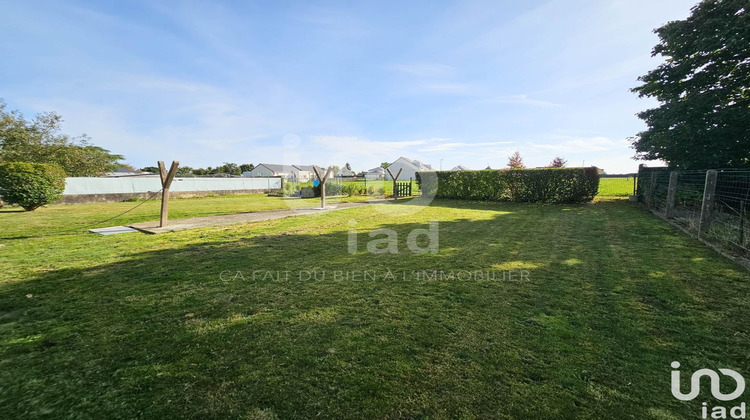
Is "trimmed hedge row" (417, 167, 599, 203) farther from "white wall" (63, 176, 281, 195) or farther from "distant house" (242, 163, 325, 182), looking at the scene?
"distant house" (242, 163, 325, 182)

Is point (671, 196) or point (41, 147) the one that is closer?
point (671, 196)

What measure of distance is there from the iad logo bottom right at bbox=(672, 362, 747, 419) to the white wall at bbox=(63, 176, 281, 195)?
22.8 meters

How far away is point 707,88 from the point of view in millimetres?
9953

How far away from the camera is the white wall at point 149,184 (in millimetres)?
15688

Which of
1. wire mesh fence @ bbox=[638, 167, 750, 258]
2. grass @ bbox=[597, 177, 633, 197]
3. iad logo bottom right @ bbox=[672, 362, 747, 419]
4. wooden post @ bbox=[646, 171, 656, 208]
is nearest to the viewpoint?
iad logo bottom right @ bbox=[672, 362, 747, 419]

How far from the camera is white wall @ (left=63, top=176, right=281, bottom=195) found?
1569cm

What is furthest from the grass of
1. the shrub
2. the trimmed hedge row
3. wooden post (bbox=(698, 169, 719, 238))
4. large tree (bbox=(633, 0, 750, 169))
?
the shrub

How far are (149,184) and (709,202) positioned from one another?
2558 centimetres

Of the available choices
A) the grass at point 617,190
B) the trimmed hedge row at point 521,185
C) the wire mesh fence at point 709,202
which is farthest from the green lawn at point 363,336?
the grass at point 617,190

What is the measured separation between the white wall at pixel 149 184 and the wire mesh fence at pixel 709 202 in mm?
24500

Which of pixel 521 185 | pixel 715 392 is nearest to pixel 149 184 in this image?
pixel 521 185

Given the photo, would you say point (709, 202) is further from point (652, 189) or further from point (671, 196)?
point (652, 189)

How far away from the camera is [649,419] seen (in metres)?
1.49

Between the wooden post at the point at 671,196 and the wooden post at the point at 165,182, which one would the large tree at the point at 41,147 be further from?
the wooden post at the point at 671,196
